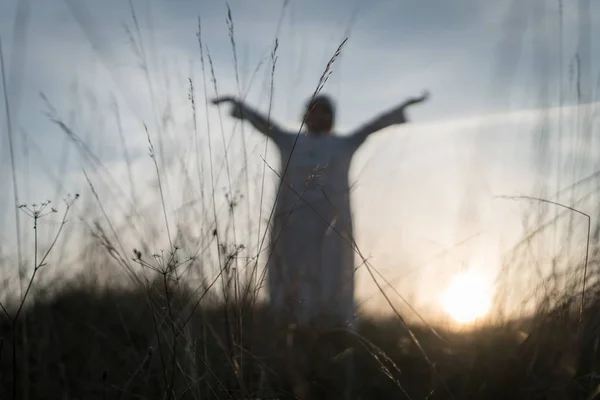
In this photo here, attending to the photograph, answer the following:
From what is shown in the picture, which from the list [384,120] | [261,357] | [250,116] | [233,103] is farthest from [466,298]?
[384,120]

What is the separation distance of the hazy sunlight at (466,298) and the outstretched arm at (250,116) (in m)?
0.75

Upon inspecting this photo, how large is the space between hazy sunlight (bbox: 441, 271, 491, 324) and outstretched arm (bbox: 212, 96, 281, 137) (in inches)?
29.5

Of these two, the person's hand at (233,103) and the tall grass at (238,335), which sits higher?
the person's hand at (233,103)

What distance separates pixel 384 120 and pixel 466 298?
1758 millimetres

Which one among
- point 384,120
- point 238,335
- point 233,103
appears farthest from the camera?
point 384,120

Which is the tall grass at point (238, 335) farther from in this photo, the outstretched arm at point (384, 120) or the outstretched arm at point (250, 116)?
the outstretched arm at point (384, 120)

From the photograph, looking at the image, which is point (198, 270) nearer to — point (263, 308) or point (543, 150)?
point (263, 308)

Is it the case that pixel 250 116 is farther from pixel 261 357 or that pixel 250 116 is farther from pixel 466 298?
pixel 261 357

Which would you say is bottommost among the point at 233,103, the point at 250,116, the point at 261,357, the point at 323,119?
the point at 261,357

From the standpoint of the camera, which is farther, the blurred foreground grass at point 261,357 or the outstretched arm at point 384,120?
the outstretched arm at point 384,120

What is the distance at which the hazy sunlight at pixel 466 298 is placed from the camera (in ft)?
6.26

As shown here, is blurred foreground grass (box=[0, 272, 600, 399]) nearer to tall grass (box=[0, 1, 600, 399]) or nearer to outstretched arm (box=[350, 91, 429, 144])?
tall grass (box=[0, 1, 600, 399])

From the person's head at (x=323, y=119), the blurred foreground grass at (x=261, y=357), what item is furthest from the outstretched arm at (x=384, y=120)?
the blurred foreground grass at (x=261, y=357)

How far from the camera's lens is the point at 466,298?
2070 mm
